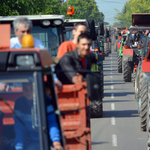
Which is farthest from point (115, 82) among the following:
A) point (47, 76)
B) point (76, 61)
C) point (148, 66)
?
point (47, 76)

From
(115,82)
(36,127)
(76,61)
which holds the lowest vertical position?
→ (115,82)

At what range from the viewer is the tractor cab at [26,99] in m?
3.17

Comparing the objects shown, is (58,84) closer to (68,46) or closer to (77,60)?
(77,60)

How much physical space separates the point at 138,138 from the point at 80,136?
4.28m

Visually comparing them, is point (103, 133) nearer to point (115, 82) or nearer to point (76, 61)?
point (76, 61)

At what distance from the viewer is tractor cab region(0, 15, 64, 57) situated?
7863mm

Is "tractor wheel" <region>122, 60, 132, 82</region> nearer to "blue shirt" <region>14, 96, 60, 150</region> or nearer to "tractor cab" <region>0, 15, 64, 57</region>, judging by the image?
"tractor cab" <region>0, 15, 64, 57</region>

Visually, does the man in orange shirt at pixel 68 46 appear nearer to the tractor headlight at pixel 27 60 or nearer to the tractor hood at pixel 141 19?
the tractor headlight at pixel 27 60

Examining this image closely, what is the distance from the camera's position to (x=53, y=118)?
3572mm

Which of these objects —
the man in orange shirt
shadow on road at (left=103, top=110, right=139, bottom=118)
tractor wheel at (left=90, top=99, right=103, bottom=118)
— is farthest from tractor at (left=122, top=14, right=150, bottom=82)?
the man in orange shirt

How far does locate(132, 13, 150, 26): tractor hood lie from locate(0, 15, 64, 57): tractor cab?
4245 mm

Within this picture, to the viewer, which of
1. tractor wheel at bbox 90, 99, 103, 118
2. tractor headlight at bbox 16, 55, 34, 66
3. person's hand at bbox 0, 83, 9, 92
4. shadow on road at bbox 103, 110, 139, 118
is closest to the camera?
tractor headlight at bbox 16, 55, 34, 66

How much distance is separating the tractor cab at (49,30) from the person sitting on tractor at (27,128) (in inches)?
172

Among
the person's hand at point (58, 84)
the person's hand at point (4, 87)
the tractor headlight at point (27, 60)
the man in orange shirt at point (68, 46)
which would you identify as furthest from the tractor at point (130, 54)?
the tractor headlight at point (27, 60)
